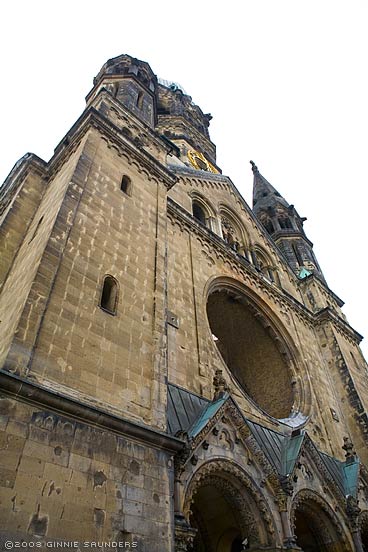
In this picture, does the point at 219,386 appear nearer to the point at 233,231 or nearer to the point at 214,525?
the point at 214,525

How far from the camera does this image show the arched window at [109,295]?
8727mm

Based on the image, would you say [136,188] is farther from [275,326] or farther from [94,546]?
[94,546]

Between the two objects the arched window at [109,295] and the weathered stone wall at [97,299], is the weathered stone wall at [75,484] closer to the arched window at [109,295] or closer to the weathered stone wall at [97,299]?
the weathered stone wall at [97,299]

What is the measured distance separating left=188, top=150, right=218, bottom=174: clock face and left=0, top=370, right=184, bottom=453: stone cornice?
74.2 ft

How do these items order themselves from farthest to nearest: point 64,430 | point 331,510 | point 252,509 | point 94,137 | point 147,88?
point 147,88
point 94,137
point 331,510
point 252,509
point 64,430

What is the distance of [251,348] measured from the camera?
659 inches

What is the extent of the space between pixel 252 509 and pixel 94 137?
9955 millimetres

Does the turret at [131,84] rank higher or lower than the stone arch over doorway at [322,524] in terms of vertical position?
higher

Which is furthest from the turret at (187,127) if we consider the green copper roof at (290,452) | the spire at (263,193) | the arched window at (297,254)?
the green copper roof at (290,452)

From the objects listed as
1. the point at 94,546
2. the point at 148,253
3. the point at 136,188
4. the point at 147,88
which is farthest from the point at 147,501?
the point at 147,88

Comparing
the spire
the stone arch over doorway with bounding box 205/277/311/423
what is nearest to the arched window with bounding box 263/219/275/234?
the spire

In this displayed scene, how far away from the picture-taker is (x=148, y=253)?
10.6m

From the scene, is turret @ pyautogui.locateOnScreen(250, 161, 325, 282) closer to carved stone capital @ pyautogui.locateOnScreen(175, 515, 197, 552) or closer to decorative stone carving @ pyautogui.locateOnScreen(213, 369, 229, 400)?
decorative stone carving @ pyautogui.locateOnScreen(213, 369, 229, 400)

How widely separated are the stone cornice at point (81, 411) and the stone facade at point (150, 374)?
2cm
